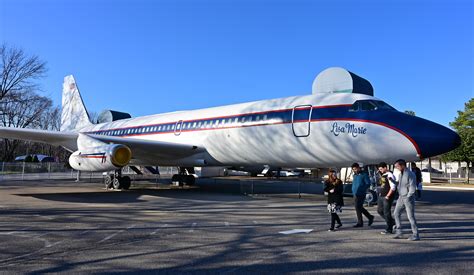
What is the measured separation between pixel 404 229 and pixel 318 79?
11841 millimetres

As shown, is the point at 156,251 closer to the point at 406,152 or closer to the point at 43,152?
the point at 406,152

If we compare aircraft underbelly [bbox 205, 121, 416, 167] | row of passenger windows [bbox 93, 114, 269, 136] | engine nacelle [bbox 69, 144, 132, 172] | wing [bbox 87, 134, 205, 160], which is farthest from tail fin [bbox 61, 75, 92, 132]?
aircraft underbelly [bbox 205, 121, 416, 167]

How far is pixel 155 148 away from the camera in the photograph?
56.8 feet

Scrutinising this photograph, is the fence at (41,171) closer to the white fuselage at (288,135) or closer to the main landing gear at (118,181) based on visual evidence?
the main landing gear at (118,181)

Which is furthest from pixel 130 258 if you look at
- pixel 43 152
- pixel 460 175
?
pixel 43 152

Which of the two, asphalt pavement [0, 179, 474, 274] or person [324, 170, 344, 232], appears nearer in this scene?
asphalt pavement [0, 179, 474, 274]

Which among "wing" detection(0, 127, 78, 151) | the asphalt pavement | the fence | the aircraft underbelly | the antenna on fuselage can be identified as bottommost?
the asphalt pavement

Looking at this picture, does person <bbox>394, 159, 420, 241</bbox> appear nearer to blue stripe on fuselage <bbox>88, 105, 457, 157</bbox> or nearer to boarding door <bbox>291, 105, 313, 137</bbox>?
blue stripe on fuselage <bbox>88, 105, 457, 157</bbox>

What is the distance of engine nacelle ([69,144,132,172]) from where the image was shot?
15008mm

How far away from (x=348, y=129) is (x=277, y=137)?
283 cm

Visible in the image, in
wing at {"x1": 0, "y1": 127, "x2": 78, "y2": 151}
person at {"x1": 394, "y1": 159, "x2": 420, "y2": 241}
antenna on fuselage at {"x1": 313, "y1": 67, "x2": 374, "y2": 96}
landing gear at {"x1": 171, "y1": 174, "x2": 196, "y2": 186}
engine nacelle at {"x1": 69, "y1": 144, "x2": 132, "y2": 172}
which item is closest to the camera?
person at {"x1": 394, "y1": 159, "x2": 420, "y2": 241}

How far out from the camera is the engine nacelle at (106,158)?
49.2 feet

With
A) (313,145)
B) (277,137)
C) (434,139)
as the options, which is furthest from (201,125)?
(434,139)

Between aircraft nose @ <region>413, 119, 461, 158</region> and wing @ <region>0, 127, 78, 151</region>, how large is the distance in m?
15.4
